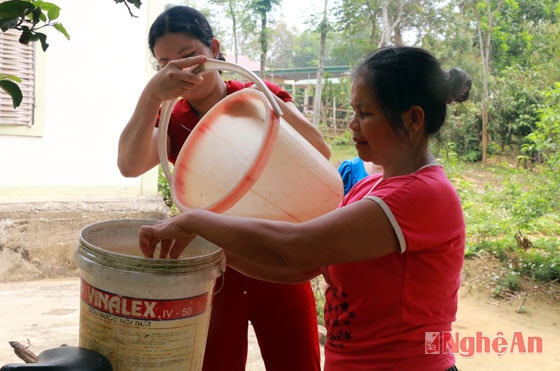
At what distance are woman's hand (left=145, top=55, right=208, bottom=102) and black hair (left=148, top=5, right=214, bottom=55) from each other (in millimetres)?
279

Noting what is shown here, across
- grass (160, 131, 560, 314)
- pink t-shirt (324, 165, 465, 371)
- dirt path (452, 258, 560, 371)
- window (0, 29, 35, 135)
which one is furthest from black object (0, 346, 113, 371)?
window (0, 29, 35, 135)

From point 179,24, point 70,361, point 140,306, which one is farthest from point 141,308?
point 179,24

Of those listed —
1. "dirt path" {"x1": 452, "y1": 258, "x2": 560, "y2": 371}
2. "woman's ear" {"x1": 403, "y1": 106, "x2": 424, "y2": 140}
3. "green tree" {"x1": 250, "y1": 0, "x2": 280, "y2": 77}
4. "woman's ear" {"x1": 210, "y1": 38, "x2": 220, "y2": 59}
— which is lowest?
"dirt path" {"x1": 452, "y1": 258, "x2": 560, "y2": 371}

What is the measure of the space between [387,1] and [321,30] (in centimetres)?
161

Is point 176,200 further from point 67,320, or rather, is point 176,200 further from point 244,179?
point 67,320

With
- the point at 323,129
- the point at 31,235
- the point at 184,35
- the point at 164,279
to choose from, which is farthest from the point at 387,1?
the point at 164,279

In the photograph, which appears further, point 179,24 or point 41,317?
point 41,317

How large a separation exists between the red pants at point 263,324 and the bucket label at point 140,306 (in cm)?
55

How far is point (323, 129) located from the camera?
14.0 metres

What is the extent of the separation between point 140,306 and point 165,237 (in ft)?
0.51

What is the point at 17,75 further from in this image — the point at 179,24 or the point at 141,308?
the point at 141,308

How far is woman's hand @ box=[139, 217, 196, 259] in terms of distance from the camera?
3.71ft

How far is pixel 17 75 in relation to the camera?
4.51m

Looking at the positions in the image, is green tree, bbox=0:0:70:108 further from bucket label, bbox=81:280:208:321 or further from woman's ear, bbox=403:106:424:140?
woman's ear, bbox=403:106:424:140
